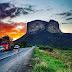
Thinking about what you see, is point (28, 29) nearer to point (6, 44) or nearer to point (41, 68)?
point (6, 44)

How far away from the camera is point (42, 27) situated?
7367 inches

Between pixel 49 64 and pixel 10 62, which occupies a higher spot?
pixel 49 64

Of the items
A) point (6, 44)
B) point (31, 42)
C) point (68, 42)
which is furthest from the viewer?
point (31, 42)

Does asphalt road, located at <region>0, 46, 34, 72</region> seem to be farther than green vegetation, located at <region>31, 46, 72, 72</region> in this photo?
Yes

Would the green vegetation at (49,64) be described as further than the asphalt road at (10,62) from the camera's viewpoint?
No

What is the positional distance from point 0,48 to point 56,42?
319 ft

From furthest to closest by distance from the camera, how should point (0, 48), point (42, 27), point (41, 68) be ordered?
1. point (42, 27)
2. point (0, 48)
3. point (41, 68)

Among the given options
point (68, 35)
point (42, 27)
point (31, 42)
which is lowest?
point (31, 42)

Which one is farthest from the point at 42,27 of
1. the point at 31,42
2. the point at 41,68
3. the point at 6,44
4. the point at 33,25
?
the point at 41,68

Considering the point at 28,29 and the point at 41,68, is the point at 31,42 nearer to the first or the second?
the point at 28,29

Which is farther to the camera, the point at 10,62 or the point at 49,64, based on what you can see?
the point at 10,62

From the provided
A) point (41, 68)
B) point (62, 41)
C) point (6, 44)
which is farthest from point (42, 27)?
point (41, 68)

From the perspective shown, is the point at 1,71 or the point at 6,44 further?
the point at 6,44

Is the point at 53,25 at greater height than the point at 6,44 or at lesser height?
greater
